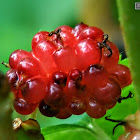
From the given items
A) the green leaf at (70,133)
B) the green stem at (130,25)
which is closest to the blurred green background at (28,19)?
the green leaf at (70,133)

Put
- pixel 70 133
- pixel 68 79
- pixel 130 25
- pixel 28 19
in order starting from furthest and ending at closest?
pixel 28 19 < pixel 70 133 < pixel 68 79 < pixel 130 25

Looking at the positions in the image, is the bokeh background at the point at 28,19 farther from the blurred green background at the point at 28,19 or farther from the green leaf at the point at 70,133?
the green leaf at the point at 70,133

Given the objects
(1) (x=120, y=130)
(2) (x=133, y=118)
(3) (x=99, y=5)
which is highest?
(2) (x=133, y=118)

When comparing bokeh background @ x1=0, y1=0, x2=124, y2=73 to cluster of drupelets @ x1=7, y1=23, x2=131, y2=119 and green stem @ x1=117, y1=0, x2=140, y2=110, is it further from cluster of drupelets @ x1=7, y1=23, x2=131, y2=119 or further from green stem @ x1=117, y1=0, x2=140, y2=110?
green stem @ x1=117, y1=0, x2=140, y2=110

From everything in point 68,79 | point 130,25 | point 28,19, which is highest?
point 130,25

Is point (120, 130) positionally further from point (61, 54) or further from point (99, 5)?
point (99, 5)

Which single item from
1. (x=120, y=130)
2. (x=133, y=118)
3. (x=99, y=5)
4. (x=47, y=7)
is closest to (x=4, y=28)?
(x=47, y=7)

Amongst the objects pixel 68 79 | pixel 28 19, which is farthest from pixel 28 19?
pixel 68 79

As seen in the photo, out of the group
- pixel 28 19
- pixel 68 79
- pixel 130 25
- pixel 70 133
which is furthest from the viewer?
pixel 28 19

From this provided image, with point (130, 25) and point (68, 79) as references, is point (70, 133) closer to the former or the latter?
point (68, 79)
